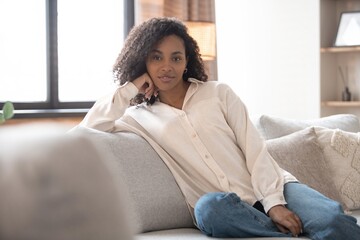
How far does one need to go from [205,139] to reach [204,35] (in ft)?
5.95

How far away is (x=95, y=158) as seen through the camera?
392 millimetres

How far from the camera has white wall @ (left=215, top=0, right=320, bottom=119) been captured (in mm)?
4965

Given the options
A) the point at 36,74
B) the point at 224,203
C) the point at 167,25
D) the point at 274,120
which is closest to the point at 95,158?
the point at 224,203

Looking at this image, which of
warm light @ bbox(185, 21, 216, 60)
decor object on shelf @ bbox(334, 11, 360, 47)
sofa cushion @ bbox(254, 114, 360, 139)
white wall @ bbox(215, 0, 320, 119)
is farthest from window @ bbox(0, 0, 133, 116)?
sofa cushion @ bbox(254, 114, 360, 139)

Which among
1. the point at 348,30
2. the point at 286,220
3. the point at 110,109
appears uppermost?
the point at 348,30

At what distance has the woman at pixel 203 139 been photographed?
2.15m

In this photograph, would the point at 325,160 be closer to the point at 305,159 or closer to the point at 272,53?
the point at 305,159

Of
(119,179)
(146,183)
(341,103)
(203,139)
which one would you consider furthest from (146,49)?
(341,103)

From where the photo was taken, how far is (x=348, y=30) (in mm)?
5012

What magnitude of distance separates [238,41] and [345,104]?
958 millimetres

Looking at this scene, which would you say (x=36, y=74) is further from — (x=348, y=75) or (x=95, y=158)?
(x=95, y=158)

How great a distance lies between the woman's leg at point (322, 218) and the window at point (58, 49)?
2.38 m

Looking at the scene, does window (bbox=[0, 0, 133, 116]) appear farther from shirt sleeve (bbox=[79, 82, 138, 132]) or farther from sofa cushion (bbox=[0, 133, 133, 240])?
sofa cushion (bbox=[0, 133, 133, 240])

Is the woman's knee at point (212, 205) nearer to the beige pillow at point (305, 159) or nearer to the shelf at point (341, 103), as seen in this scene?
the beige pillow at point (305, 159)
